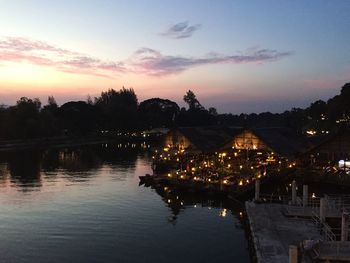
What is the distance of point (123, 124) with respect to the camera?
168625 mm

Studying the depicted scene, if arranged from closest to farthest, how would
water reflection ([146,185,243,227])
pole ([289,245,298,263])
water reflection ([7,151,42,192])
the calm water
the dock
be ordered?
pole ([289,245,298,263])
the dock
the calm water
water reflection ([146,185,243,227])
water reflection ([7,151,42,192])

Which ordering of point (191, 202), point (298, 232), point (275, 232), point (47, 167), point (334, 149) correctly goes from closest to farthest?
point (298, 232) < point (275, 232) < point (191, 202) < point (334, 149) < point (47, 167)

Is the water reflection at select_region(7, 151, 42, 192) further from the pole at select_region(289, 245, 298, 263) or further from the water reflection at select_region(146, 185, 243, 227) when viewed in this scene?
the pole at select_region(289, 245, 298, 263)

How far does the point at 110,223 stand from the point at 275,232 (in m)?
13.6

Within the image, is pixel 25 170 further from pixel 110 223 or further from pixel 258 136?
pixel 110 223

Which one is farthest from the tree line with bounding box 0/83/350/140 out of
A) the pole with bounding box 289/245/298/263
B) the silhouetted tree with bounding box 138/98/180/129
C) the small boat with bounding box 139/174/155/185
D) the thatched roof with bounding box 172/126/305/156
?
the pole with bounding box 289/245/298/263

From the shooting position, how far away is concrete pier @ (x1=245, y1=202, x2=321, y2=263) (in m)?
24.8

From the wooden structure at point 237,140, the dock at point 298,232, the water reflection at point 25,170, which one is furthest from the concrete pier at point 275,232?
the wooden structure at point 237,140

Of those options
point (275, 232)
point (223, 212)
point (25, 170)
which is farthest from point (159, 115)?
point (275, 232)

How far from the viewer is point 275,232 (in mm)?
29375

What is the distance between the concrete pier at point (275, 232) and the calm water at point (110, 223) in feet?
6.15

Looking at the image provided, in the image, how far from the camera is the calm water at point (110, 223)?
29359mm

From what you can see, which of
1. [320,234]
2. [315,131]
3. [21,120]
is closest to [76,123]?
[21,120]

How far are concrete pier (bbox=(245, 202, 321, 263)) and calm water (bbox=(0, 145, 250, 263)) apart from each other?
1875 mm
